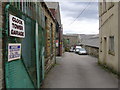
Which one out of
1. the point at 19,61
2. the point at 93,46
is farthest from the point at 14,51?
the point at 93,46

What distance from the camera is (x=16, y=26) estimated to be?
4254 millimetres

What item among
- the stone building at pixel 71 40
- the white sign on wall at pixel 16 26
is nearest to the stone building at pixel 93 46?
the stone building at pixel 71 40

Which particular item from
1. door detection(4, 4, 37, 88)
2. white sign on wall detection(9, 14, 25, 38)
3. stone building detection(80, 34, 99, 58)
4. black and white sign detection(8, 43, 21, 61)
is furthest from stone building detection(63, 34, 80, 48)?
black and white sign detection(8, 43, 21, 61)

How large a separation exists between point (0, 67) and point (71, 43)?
57.7 metres

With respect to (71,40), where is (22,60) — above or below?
below

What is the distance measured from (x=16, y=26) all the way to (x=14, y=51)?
2.04 ft

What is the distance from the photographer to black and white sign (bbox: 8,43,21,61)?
12.8ft

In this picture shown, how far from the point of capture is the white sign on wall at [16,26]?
391 cm

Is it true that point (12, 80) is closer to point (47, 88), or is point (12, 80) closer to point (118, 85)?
point (47, 88)

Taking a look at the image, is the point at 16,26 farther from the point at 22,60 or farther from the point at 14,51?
the point at 22,60

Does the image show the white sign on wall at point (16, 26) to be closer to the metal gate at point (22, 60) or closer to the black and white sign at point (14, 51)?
the metal gate at point (22, 60)

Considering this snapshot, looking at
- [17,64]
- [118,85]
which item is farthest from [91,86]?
[17,64]

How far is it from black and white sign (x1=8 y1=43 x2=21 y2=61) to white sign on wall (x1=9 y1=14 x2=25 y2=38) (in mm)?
254

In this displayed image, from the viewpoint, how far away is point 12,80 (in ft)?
13.0
